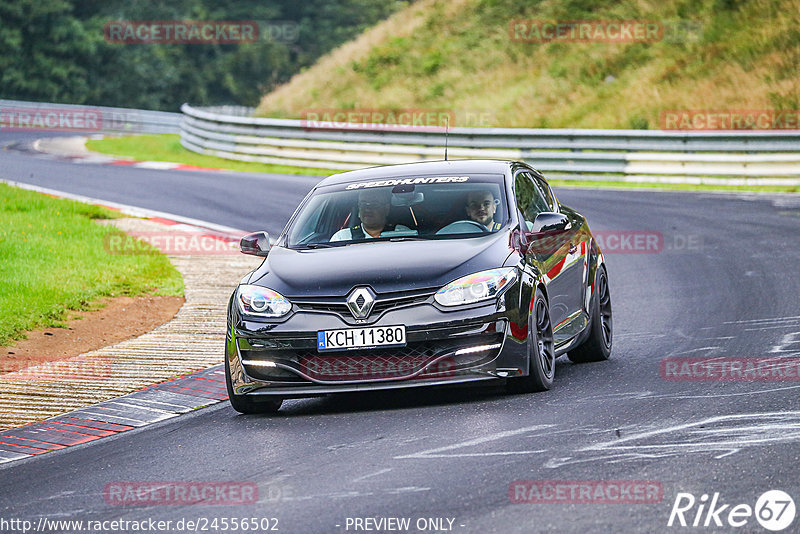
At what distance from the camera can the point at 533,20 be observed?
139 ft

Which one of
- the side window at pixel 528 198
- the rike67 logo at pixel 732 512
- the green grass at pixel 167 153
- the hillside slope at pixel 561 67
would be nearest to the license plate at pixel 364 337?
the side window at pixel 528 198

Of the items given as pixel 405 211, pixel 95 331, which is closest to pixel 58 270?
pixel 95 331

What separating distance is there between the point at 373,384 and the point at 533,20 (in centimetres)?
3575

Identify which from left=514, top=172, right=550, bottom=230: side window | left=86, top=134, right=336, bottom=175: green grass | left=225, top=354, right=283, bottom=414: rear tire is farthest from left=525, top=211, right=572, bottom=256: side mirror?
left=86, top=134, right=336, bottom=175: green grass

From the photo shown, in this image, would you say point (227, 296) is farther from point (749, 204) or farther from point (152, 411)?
point (749, 204)

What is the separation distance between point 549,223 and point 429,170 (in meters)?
1.23

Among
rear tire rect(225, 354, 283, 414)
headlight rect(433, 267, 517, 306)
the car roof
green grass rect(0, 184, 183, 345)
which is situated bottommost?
green grass rect(0, 184, 183, 345)

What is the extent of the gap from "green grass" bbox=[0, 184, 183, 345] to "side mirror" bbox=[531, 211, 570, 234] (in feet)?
16.6

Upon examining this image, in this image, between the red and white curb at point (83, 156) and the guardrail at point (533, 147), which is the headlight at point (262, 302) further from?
the red and white curb at point (83, 156)

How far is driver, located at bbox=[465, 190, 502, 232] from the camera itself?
895 centimetres

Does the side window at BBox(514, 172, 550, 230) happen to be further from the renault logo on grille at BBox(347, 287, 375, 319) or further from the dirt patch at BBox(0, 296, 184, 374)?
the dirt patch at BBox(0, 296, 184, 374)

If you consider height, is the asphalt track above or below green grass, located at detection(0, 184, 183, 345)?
above

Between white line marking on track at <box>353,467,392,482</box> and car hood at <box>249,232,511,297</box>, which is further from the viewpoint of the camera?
car hood at <box>249,232,511,297</box>

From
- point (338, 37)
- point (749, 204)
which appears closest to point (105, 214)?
point (749, 204)
